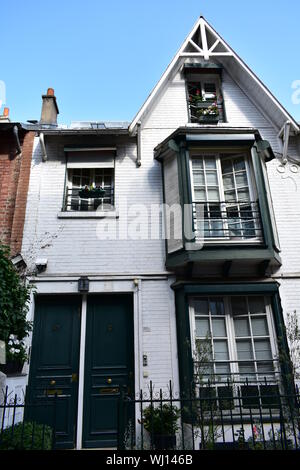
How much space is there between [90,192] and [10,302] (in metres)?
3.97

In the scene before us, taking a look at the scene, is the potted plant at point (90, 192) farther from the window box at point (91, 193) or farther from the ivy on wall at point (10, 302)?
the ivy on wall at point (10, 302)

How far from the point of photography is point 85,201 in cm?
862

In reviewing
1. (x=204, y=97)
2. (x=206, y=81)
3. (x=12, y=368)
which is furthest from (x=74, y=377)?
(x=206, y=81)

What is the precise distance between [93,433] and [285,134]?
326 inches

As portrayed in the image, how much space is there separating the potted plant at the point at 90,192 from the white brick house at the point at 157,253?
0.71 feet

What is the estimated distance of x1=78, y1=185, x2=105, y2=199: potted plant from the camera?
8.52 m

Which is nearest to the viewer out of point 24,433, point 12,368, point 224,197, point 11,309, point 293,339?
point 24,433

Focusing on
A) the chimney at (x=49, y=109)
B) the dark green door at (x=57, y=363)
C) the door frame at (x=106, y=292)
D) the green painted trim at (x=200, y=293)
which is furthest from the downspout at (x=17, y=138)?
the green painted trim at (x=200, y=293)

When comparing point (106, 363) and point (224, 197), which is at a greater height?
point (224, 197)

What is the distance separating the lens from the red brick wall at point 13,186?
7.91 meters

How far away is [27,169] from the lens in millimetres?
8625

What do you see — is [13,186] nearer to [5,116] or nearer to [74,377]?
[5,116]
